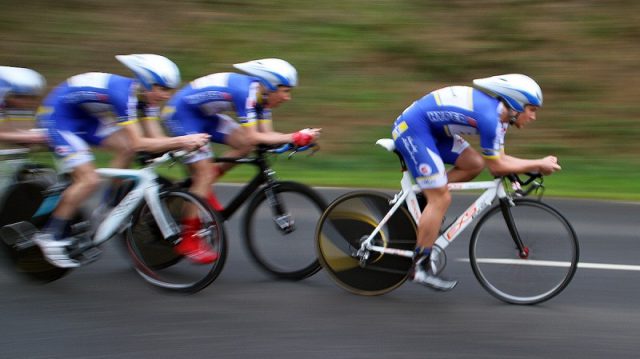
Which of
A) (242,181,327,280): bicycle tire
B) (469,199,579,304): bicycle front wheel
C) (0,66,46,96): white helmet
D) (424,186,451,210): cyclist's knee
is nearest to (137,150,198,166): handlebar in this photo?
(242,181,327,280): bicycle tire

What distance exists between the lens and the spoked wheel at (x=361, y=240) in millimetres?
6453

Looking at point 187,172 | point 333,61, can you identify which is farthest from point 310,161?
point 187,172

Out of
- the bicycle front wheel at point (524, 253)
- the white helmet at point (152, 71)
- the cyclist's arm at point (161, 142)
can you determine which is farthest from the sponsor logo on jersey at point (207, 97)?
the bicycle front wheel at point (524, 253)

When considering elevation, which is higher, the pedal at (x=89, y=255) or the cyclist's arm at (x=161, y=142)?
the cyclist's arm at (x=161, y=142)

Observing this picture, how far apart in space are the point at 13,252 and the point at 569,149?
8.29 m

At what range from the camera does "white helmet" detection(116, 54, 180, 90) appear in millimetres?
6379

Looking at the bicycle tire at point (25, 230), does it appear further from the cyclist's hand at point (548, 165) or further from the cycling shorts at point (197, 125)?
the cyclist's hand at point (548, 165)

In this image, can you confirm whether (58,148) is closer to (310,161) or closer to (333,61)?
(310,161)

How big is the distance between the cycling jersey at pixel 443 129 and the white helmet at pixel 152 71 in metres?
1.71

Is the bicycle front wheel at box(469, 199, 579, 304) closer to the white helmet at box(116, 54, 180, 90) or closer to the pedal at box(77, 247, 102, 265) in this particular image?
the white helmet at box(116, 54, 180, 90)

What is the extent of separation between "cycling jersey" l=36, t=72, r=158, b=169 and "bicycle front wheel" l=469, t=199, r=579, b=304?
2.73 m

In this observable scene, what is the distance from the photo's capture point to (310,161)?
12.1m

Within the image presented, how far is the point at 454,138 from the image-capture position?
6.44 m

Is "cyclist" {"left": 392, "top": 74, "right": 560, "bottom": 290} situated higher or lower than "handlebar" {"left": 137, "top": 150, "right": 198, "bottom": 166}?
higher
